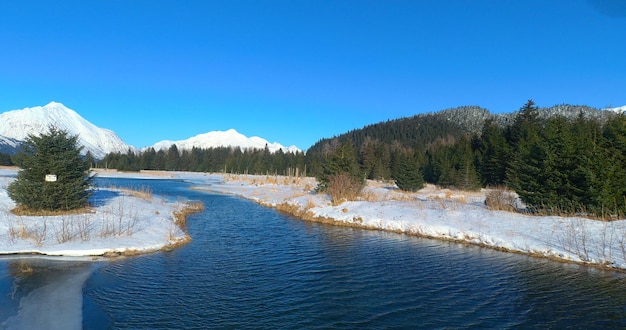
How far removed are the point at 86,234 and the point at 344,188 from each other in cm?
2068

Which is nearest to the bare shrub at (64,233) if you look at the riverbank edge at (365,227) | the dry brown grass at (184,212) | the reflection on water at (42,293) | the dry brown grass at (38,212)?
the reflection on water at (42,293)

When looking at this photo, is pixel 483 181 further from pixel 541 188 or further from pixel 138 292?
pixel 138 292

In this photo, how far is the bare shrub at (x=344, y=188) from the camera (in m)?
30.5

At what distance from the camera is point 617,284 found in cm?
1159

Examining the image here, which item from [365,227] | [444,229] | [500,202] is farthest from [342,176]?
[444,229]

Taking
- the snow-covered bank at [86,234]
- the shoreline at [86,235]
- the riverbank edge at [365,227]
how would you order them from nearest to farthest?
1. the shoreline at [86,235]
2. the snow-covered bank at [86,234]
3. the riverbank edge at [365,227]

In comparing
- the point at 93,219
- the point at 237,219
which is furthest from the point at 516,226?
the point at 93,219

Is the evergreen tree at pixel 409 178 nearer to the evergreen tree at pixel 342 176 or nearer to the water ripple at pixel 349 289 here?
the evergreen tree at pixel 342 176

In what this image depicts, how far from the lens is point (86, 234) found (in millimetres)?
15211

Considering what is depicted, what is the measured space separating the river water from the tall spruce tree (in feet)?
23.6

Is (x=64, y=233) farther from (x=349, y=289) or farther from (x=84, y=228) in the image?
(x=349, y=289)

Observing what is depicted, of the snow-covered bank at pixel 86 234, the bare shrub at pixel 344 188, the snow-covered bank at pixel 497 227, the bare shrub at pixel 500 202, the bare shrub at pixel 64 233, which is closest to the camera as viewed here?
the snow-covered bank at pixel 86 234

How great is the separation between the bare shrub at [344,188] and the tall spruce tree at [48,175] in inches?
719

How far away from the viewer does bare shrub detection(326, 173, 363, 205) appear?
100ft
